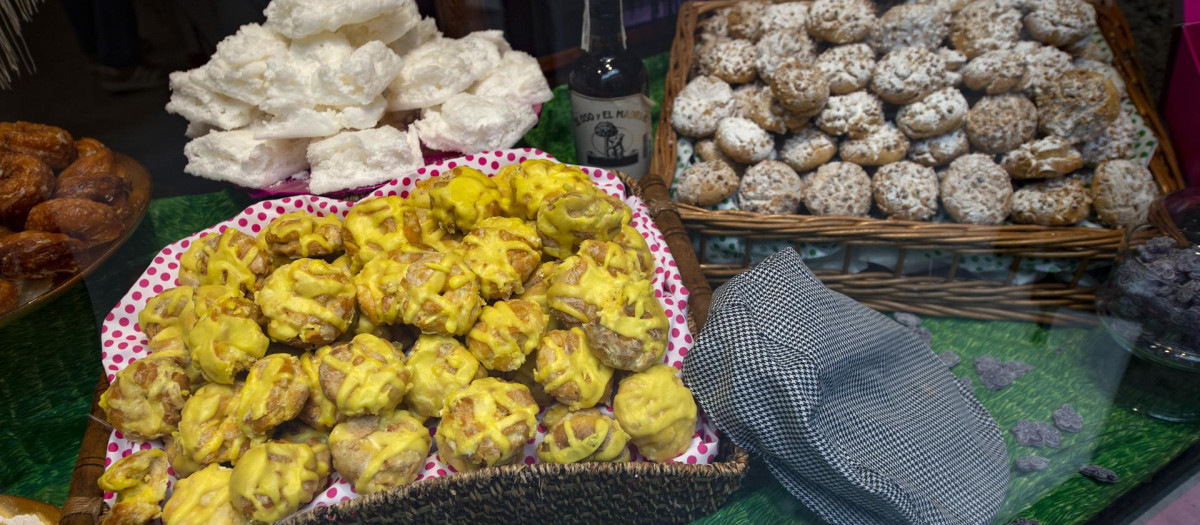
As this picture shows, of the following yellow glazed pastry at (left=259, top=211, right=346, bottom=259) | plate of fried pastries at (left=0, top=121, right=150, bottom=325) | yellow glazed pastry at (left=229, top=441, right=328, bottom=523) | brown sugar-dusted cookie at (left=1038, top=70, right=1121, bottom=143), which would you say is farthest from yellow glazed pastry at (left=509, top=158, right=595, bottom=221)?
brown sugar-dusted cookie at (left=1038, top=70, right=1121, bottom=143)

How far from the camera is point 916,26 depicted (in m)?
1.83

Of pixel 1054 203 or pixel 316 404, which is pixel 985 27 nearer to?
pixel 1054 203

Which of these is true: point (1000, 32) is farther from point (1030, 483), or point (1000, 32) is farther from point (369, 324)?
point (369, 324)

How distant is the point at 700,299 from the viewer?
144 centimetres

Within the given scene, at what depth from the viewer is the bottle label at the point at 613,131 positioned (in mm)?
1851

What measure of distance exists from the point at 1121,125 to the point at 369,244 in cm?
177

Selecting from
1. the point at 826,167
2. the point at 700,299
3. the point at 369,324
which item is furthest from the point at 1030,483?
the point at 369,324

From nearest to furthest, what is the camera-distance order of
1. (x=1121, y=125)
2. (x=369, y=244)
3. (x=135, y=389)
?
1. (x=135, y=389)
2. (x=369, y=244)
3. (x=1121, y=125)

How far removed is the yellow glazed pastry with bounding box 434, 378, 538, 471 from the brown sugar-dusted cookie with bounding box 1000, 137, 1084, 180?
4.36ft

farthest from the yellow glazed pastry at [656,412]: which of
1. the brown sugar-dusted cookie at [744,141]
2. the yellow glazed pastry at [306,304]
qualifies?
the brown sugar-dusted cookie at [744,141]

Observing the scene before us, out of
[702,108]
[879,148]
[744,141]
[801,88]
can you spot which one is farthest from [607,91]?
[879,148]

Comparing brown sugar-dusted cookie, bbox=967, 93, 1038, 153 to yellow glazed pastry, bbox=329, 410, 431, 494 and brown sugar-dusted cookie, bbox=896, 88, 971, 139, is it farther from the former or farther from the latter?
yellow glazed pastry, bbox=329, 410, 431, 494

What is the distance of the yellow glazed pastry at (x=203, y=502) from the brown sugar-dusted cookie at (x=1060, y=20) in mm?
2011

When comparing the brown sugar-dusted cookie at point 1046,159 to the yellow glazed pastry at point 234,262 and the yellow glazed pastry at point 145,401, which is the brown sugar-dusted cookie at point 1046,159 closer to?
the yellow glazed pastry at point 234,262
